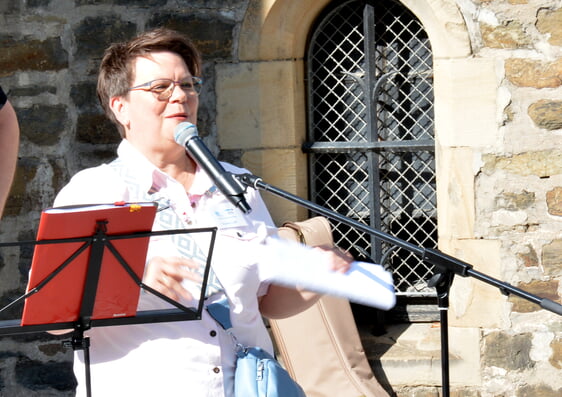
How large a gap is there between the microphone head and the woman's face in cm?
15

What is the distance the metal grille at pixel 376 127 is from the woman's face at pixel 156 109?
6.96 ft

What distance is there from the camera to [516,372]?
4176mm

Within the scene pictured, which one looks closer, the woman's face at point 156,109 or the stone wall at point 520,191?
the woman's face at point 156,109

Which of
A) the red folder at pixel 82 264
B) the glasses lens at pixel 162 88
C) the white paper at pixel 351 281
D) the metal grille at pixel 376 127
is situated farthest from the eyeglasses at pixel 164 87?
the metal grille at pixel 376 127

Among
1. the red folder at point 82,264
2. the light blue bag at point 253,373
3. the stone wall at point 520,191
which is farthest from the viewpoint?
the stone wall at point 520,191

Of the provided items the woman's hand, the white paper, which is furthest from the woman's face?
the white paper

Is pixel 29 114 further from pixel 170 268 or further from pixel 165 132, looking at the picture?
pixel 170 268

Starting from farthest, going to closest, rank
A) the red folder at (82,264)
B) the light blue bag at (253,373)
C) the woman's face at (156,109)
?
the woman's face at (156,109) < the light blue bag at (253,373) < the red folder at (82,264)

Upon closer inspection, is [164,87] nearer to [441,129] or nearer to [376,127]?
[441,129]

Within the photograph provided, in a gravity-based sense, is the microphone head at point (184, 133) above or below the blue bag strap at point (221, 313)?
above

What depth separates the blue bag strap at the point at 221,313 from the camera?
7.31ft

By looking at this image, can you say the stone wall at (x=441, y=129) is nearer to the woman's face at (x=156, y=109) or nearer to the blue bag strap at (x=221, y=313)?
the woman's face at (x=156, y=109)

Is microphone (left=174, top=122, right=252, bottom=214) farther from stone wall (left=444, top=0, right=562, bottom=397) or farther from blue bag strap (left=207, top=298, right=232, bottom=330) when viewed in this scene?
stone wall (left=444, top=0, right=562, bottom=397)

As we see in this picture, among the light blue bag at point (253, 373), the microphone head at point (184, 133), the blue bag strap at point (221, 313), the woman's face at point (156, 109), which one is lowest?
the light blue bag at point (253, 373)
